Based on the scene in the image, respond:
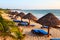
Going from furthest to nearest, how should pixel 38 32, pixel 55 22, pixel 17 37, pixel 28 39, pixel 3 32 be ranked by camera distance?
1. pixel 38 32
2. pixel 55 22
3. pixel 28 39
4. pixel 3 32
5. pixel 17 37

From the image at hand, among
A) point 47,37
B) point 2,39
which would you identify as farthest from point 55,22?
point 2,39

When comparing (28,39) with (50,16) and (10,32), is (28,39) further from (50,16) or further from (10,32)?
(10,32)

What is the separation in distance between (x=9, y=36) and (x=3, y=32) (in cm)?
57

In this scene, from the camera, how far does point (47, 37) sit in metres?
12.5

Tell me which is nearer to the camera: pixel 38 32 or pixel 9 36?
pixel 9 36

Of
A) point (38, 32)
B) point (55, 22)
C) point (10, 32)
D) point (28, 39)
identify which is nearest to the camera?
point (10, 32)

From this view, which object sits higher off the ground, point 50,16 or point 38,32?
point 50,16

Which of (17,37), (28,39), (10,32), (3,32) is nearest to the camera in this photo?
(17,37)

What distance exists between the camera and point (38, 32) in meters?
13.3

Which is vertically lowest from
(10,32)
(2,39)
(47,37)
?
(47,37)

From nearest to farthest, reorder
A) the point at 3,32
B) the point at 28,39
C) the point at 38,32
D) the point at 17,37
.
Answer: the point at 17,37
the point at 3,32
the point at 28,39
the point at 38,32

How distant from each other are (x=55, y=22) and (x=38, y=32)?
5.86 ft

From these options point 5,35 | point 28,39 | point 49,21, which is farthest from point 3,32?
point 49,21

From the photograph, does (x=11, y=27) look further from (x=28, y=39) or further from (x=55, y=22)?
(x=55, y=22)
